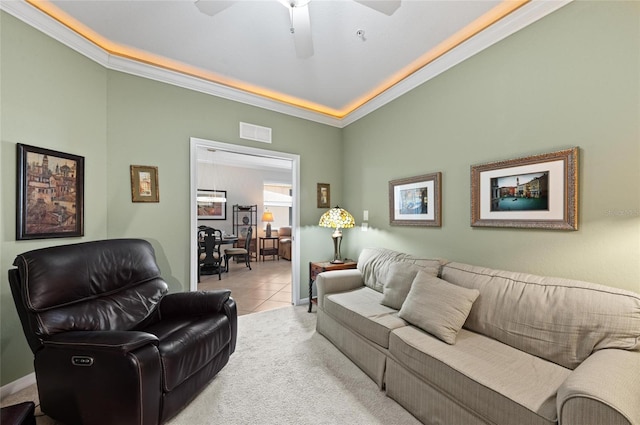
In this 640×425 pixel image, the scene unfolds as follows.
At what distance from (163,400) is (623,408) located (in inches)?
84.7

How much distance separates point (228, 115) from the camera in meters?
3.26

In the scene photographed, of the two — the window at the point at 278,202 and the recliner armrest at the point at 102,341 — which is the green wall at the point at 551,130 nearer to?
the recliner armrest at the point at 102,341

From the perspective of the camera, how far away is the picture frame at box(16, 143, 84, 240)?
1.94 meters

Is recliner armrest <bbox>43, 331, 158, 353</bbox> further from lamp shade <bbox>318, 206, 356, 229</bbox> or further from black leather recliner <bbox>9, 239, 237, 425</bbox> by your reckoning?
lamp shade <bbox>318, 206, 356, 229</bbox>

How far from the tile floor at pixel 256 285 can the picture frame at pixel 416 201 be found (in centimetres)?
214

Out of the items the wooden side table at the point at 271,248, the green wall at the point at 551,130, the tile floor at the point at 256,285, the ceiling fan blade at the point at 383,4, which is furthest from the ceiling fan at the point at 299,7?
the wooden side table at the point at 271,248

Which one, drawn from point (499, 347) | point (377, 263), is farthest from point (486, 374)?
point (377, 263)

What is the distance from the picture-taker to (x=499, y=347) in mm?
1627

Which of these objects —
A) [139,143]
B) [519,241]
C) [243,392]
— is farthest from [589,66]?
[139,143]

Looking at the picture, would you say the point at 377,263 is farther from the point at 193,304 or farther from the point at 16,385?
the point at 16,385

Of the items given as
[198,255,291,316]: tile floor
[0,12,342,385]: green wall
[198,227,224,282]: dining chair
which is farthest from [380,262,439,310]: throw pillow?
[198,227,224,282]: dining chair

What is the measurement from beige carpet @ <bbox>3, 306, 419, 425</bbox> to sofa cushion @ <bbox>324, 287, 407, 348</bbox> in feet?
1.15

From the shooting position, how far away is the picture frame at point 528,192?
1.75 metres

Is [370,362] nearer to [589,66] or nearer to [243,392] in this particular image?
[243,392]
